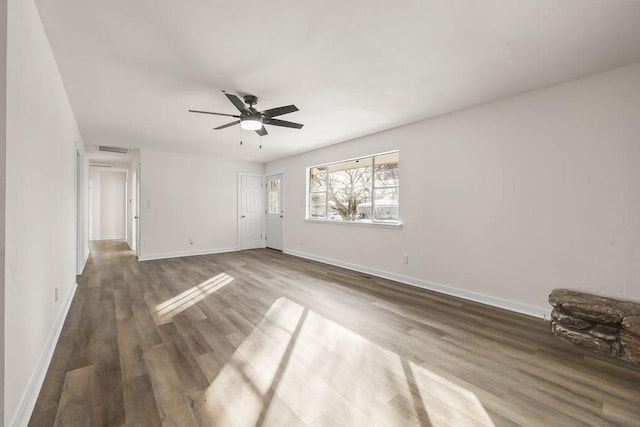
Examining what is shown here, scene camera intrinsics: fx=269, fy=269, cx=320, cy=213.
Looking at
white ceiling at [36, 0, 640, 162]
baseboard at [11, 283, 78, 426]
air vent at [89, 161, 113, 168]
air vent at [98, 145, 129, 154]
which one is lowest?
baseboard at [11, 283, 78, 426]

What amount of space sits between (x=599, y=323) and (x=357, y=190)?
365 centimetres

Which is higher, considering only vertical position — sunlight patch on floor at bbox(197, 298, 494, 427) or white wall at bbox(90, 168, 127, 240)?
white wall at bbox(90, 168, 127, 240)

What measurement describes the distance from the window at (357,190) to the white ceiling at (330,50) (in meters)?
1.25

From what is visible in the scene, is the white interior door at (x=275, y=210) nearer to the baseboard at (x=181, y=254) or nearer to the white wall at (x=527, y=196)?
the baseboard at (x=181, y=254)

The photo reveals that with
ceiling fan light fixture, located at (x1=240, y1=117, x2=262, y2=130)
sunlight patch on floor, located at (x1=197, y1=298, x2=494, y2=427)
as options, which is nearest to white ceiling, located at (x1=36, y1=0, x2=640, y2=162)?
ceiling fan light fixture, located at (x1=240, y1=117, x2=262, y2=130)

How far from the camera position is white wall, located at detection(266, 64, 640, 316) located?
2.53 metres

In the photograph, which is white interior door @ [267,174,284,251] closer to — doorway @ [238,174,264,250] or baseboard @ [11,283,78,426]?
doorway @ [238,174,264,250]

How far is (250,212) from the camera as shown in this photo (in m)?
7.56

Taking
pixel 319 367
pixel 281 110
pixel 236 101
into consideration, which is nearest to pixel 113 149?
pixel 236 101

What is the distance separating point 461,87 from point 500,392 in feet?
9.21

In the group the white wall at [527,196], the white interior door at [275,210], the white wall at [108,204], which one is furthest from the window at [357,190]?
the white wall at [108,204]

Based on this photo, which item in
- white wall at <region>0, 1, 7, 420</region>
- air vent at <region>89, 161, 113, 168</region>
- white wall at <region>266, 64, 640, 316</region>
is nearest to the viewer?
white wall at <region>0, 1, 7, 420</region>

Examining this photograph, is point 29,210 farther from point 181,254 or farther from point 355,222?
point 181,254

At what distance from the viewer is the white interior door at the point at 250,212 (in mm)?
7387
